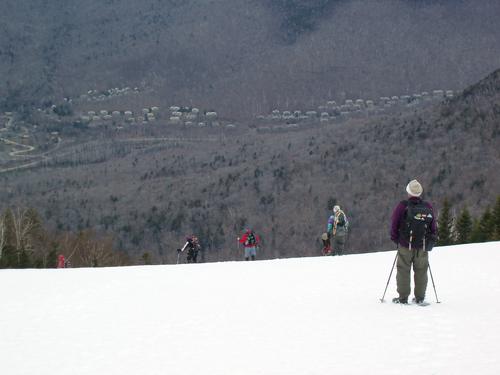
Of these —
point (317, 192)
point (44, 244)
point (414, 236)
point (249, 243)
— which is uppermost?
point (317, 192)

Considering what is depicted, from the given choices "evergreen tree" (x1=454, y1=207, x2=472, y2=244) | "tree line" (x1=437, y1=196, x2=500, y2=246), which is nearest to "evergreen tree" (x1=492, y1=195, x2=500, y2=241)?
"tree line" (x1=437, y1=196, x2=500, y2=246)

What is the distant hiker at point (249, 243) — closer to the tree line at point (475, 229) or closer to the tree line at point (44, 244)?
the tree line at point (475, 229)

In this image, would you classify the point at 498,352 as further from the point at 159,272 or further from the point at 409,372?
the point at 159,272

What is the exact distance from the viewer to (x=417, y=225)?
11.4m

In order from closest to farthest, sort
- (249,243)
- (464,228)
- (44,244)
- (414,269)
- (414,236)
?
(414,236) → (414,269) → (249,243) → (464,228) → (44,244)

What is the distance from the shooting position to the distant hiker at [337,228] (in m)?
20.6

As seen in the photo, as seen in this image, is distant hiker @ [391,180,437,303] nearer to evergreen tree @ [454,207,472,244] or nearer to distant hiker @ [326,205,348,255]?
distant hiker @ [326,205,348,255]

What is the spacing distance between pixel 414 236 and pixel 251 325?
297 cm

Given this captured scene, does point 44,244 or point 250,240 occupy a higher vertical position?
point 250,240

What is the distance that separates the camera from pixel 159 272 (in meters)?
18.7

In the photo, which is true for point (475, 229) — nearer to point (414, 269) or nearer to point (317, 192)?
point (414, 269)

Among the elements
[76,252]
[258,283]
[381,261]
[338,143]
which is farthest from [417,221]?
[338,143]

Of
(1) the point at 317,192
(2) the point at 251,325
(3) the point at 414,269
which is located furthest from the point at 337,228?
(1) the point at 317,192

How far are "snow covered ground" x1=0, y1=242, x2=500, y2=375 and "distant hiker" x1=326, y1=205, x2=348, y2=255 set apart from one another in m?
3.57
